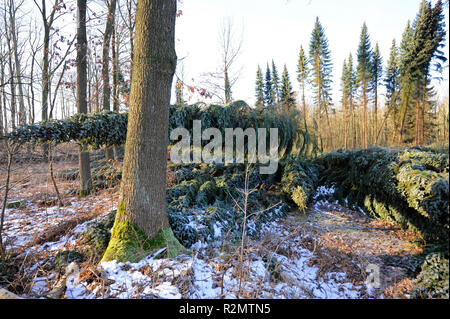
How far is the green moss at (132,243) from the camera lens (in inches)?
108

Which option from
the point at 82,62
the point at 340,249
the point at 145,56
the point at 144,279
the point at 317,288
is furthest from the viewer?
the point at 82,62

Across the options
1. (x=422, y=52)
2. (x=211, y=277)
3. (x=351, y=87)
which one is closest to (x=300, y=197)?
(x=211, y=277)

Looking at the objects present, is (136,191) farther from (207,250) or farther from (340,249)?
(340,249)

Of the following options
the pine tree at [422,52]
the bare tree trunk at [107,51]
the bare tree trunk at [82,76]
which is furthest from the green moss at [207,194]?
the bare tree trunk at [107,51]

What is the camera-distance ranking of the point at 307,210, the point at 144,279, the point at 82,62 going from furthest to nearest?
the point at 82,62
the point at 307,210
the point at 144,279

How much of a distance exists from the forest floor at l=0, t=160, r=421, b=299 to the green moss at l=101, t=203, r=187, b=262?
12 cm

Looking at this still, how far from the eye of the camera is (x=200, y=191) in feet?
16.4

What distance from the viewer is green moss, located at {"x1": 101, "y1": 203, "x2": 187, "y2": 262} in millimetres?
2754

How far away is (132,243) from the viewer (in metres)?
2.84

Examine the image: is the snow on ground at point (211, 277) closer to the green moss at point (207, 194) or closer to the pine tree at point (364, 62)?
the green moss at point (207, 194)

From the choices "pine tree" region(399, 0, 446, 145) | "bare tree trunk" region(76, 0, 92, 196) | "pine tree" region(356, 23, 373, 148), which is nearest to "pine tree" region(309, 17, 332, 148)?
"pine tree" region(356, 23, 373, 148)
